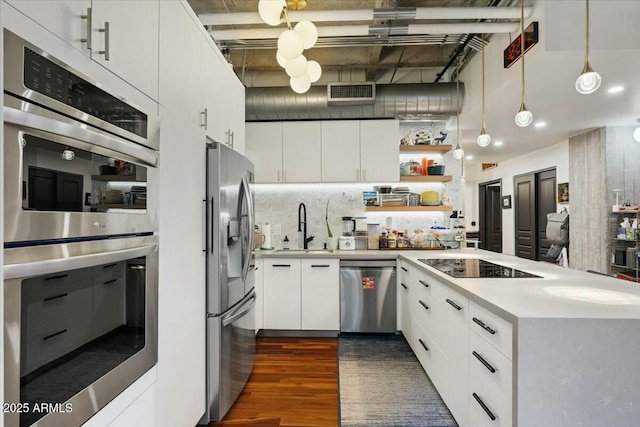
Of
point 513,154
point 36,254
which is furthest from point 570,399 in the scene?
point 513,154

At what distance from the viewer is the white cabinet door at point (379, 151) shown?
3713 mm

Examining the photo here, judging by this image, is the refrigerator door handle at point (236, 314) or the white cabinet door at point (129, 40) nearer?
the white cabinet door at point (129, 40)

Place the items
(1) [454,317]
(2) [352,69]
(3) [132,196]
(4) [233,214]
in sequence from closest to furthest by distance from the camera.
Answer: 1. (3) [132,196]
2. (1) [454,317]
3. (4) [233,214]
4. (2) [352,69]

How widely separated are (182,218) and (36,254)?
826 millimetres

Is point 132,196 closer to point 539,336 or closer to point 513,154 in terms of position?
point 539,336

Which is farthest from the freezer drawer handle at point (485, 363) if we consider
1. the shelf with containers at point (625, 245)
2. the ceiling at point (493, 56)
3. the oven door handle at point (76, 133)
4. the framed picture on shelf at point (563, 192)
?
the framed picture on shelf at point (563, 192)

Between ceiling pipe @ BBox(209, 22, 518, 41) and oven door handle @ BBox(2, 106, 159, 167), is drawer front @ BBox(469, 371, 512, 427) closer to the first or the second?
oven door handle @ BBox(2, 106, 159, 167)

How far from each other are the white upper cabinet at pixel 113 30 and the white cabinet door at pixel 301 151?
2379mm

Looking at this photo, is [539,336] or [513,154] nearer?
[539,336]

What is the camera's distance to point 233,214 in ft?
6.82

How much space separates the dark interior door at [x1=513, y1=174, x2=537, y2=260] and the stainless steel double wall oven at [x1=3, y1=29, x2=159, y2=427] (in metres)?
6.79

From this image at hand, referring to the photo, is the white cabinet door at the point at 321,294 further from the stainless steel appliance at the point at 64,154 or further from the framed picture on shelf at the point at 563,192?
the framed picture on shelf at the point at 563,192

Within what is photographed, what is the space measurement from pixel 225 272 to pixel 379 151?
2.42m

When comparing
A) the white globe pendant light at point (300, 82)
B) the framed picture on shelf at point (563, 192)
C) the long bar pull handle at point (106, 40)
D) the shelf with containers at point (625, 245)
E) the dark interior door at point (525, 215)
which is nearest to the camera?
the long bar pull handle at point (106, 40)
